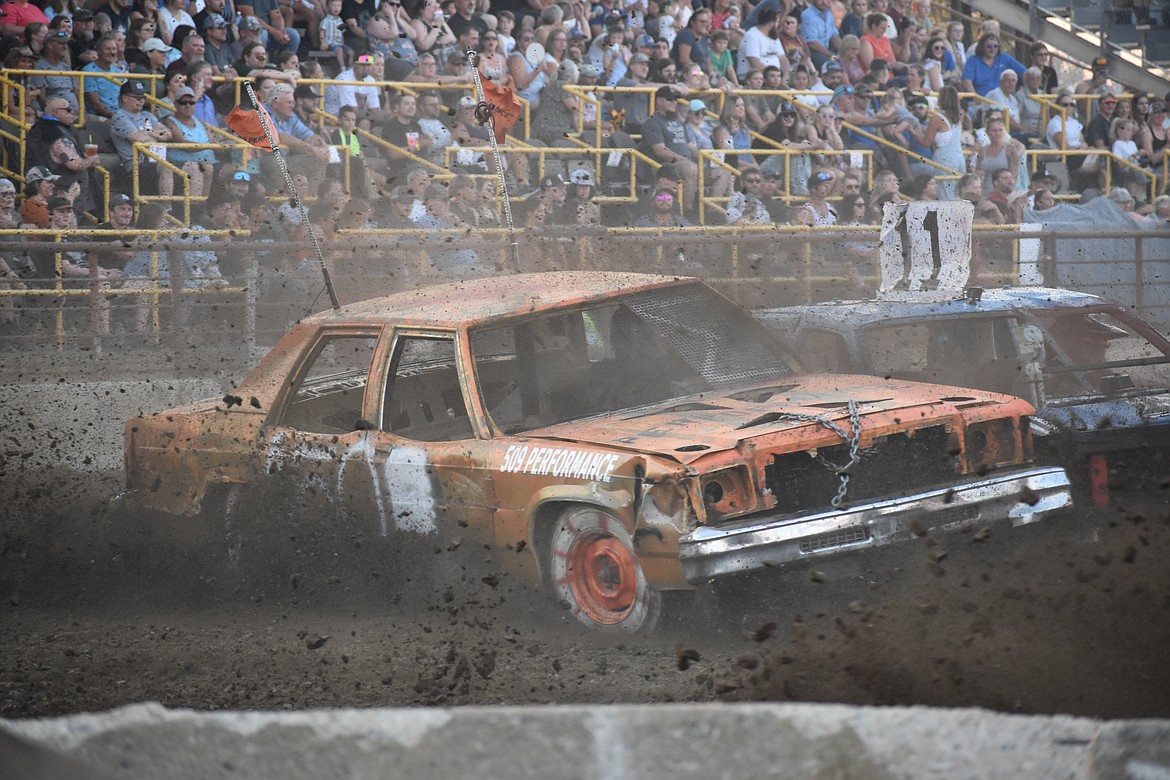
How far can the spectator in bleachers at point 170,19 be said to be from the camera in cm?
1230

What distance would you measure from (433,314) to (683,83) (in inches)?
351

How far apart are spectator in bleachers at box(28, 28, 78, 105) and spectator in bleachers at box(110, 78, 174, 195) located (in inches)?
16.6

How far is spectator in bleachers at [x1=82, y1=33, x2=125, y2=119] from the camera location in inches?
457

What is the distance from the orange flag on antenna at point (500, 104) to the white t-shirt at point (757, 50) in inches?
278

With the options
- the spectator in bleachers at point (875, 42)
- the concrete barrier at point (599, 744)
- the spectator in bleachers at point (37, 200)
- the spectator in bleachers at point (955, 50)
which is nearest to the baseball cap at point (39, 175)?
the spectator in bleachers at point (37, 200)

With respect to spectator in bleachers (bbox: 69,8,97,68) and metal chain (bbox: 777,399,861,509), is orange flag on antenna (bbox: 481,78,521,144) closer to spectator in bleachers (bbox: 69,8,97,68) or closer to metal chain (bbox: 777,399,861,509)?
metal chain (bbox: 777,399,861,509)

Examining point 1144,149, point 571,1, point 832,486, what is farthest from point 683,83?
point 832,486

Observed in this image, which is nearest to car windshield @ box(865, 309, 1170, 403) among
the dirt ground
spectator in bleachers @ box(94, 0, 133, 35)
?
the dirt ground

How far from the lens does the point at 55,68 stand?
464 inches

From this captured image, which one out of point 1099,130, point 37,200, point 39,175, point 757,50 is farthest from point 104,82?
point 1099,130

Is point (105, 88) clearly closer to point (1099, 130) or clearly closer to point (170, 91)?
point (170, 91)

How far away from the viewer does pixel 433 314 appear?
587 cm

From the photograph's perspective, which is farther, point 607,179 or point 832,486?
point 607,179

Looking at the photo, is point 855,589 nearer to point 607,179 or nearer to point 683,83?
point 607,179
